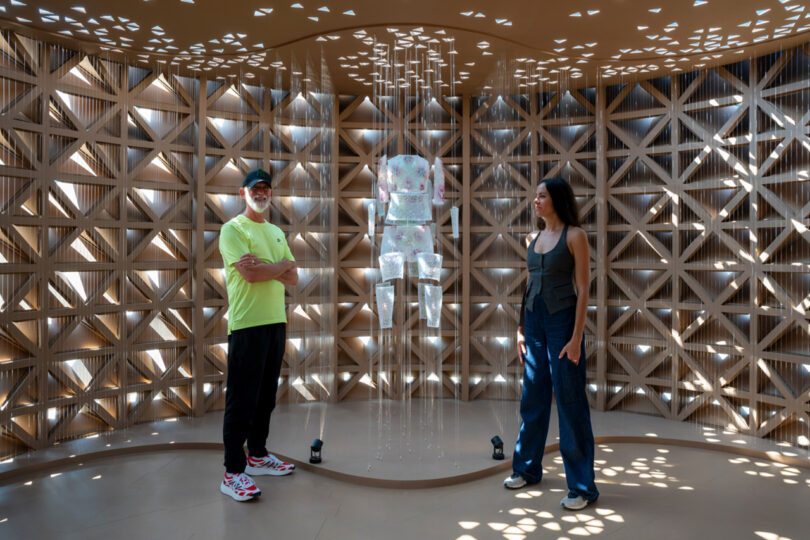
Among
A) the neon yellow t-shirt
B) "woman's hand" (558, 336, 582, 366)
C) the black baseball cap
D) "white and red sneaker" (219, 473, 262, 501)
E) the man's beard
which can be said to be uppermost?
the black baseball cap

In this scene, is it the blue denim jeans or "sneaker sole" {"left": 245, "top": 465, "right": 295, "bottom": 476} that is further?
"sneaker sole" {"left": 245, "top": 465, "right": 295, "bottom": 476}

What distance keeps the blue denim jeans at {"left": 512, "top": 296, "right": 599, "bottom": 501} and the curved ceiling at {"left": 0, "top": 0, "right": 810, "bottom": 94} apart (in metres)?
1.70

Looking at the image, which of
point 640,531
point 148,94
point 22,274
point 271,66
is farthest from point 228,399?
point 148,94

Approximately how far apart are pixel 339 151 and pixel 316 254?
50.9 inches

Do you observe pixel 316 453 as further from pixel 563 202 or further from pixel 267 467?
pixel 563 202

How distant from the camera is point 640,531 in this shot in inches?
108

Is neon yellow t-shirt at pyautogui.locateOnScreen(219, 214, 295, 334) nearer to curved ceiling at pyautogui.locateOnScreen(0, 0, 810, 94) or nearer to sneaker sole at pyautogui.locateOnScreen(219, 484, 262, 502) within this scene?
sneaker sole at pyautogui.locateOnScreen(219, 484, 262, 502)

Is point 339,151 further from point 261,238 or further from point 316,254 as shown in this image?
point 261,238

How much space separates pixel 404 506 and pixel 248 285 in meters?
1.43

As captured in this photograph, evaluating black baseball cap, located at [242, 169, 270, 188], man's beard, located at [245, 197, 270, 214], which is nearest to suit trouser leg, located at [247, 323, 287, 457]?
man's beard, located at [245, 197, 270, 214]

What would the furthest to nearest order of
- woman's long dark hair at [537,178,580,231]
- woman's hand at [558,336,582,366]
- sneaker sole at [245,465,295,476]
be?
sneaker sole at [245,465,295,476] → woman's long dark hair at [537,178,580,231] → woman's hand at [558,336,582,366]

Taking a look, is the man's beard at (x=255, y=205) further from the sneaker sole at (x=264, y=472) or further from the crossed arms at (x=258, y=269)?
the sneaker sole at (x=264, y=472)

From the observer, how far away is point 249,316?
3090 mm

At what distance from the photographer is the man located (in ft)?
10.1
